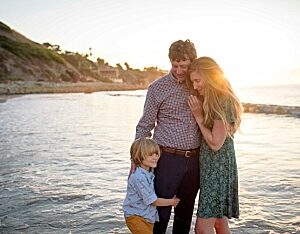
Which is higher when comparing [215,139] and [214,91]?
[214,91]

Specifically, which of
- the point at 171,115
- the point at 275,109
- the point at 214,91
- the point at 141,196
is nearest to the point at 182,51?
the point at 214,91

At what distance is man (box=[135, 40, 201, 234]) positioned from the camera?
357cm

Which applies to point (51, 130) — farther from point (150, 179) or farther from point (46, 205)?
point (150, 179)

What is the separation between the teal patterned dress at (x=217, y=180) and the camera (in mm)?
3438

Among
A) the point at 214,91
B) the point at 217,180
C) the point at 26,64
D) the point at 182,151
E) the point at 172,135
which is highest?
the point at 26,64

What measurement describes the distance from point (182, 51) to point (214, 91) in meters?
0.42

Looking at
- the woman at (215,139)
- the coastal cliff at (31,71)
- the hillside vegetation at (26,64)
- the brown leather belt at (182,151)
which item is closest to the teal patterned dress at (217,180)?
the woman at (215,139)

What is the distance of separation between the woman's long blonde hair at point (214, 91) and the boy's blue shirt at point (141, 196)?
0.66m

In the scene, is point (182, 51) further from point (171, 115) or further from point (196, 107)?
point (171, 115)

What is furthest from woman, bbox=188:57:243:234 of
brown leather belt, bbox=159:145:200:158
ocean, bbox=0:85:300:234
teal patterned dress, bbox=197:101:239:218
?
ocean, bbox=0:85:300:234

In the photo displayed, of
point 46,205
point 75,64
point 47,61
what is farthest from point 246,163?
point 75,64

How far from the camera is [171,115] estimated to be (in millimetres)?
3604

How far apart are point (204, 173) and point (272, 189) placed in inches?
147

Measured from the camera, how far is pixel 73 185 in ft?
23.1
